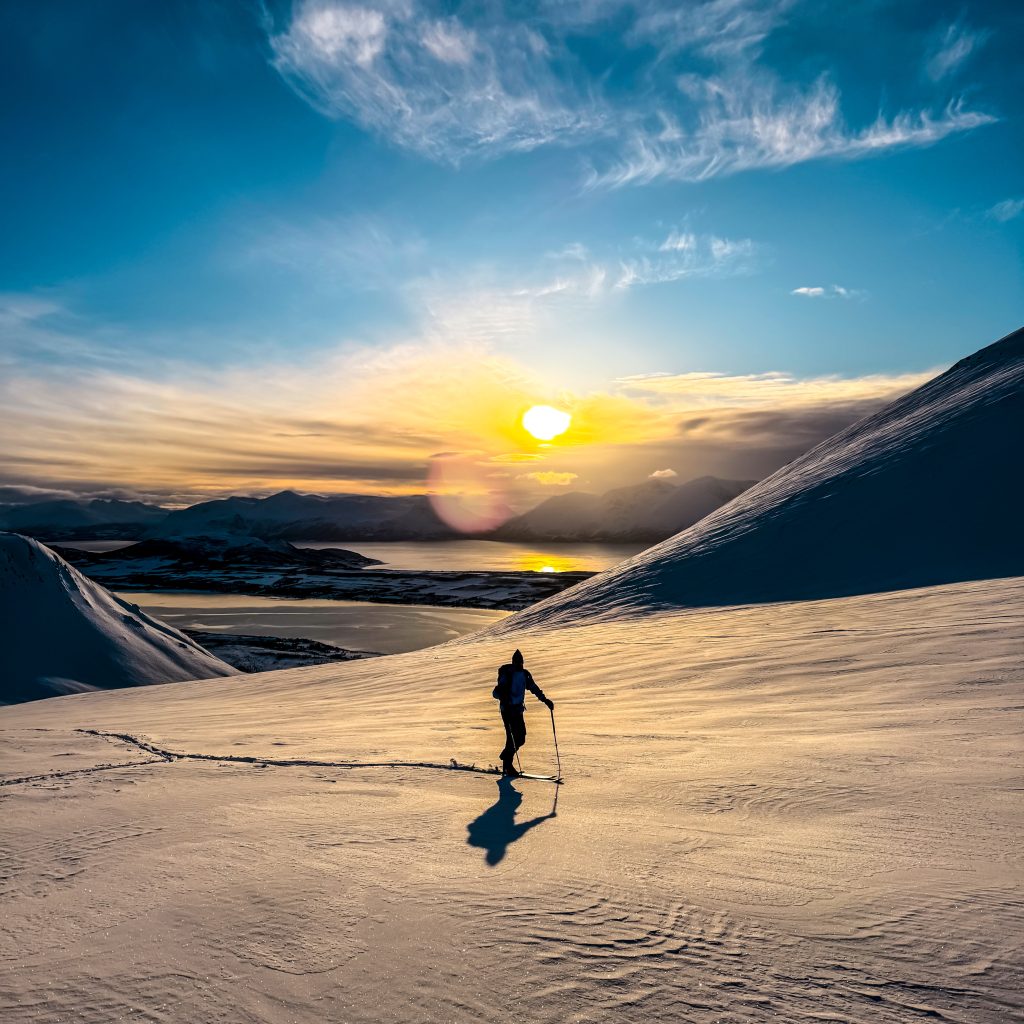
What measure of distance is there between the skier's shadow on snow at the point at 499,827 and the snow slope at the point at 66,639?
69.2 feet

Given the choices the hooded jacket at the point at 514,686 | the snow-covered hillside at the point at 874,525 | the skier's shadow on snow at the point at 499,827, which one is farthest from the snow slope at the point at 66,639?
the skier's shadow on snow at the point at 499,827

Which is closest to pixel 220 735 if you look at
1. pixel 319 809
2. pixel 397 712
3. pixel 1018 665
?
pixel 397 712

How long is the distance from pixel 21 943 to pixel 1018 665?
1053 cm

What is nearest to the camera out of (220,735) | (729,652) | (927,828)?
(927,828)

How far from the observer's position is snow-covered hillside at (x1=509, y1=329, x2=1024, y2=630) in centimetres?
2039

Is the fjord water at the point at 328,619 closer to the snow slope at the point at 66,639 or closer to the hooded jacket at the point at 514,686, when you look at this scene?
the snow slope at the point at 66,639

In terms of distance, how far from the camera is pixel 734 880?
391cm

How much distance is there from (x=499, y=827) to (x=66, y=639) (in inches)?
949

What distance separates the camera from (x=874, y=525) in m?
23.3

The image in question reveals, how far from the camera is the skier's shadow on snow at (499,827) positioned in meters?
4.66

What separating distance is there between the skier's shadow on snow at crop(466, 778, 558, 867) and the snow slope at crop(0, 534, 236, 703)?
21102mm

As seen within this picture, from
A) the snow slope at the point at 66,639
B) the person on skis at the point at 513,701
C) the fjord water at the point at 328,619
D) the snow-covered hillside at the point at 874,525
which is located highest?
the snow-covered hillside at the point at 874,525

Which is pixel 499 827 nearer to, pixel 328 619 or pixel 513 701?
pixel 513 701

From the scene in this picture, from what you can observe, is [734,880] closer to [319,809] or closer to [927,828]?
[927,828]
